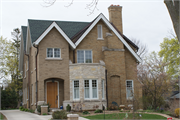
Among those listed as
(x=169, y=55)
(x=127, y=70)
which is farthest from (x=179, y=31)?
(x=169, y=55)

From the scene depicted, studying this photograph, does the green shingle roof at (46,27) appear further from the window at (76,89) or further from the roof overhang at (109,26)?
the window at (76,89)

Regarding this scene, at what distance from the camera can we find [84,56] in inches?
965

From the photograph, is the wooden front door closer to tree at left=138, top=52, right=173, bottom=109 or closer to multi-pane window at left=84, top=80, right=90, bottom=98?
multi-pane window at left=84, top=80, right=90, bottom=98

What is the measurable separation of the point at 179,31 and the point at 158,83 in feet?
50.9

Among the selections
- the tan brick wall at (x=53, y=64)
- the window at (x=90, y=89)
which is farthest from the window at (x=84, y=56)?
the window at (x=90, y=89)

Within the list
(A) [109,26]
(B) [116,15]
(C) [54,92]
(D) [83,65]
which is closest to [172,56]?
(B) [116,15]

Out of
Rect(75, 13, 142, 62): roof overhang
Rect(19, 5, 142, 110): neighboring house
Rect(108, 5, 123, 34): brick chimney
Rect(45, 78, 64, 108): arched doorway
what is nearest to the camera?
Rect(19, 5, 142, 110): neighboring house

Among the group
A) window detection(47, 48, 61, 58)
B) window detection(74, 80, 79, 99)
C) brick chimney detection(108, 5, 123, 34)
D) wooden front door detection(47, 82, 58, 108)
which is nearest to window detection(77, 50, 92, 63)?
window detection(47, 48, 61, 58)

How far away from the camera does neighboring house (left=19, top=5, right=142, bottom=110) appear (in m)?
21.8

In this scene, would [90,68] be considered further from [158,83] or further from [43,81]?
[158,83]

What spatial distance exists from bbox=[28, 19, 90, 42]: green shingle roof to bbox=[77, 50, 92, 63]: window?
229cm

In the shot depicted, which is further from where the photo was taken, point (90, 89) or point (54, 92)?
point (54, 92)

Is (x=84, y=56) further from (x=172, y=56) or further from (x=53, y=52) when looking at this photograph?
(x=172, y=56)

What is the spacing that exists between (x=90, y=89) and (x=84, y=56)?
4239mm
